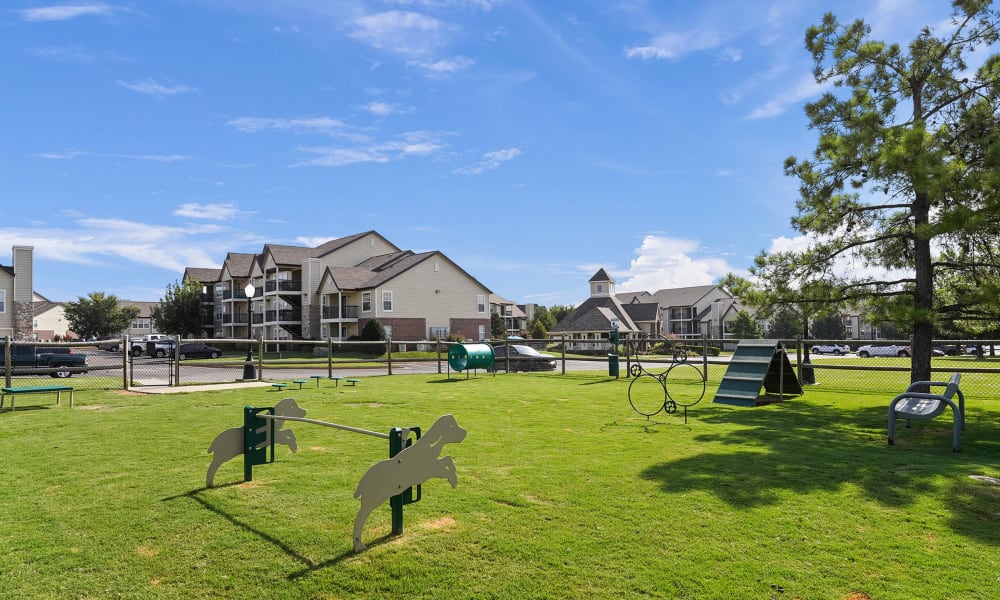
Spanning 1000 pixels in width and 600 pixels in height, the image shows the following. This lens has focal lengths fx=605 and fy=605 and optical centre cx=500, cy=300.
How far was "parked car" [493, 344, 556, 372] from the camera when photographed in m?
25.1

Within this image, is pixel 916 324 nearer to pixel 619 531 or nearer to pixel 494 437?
pixel 494 437

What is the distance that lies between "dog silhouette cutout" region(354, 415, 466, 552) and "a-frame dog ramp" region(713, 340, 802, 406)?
9.55 meters

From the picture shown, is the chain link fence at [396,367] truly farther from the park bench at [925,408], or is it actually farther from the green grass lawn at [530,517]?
the green grass lawn at [530,517]

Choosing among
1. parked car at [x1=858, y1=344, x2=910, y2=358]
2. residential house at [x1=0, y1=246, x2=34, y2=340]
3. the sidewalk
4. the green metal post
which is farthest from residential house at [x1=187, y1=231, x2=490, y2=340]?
the green metal post

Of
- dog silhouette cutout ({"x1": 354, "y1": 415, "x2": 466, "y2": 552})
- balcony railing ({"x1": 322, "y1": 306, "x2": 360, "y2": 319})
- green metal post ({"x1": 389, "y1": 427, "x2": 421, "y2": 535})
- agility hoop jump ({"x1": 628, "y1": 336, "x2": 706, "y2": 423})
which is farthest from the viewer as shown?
balcony railing ({"x1": 322, "y1": 306, "x2": 360, "y2": 319})

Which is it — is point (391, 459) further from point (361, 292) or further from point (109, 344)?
point (361, 292)

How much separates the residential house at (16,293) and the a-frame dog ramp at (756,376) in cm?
4832

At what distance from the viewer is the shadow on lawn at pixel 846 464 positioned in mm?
6082

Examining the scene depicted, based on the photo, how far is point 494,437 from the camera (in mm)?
9398

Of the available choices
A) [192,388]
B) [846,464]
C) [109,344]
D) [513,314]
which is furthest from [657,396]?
[513,314]

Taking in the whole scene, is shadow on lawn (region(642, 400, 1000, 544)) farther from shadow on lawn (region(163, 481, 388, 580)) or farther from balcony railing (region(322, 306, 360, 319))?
balcony railing (region(322, 306, 360, 319))

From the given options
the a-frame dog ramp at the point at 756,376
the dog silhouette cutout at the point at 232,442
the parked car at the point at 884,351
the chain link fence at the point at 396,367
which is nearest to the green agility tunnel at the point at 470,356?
the chain link fence at the point at 396,367

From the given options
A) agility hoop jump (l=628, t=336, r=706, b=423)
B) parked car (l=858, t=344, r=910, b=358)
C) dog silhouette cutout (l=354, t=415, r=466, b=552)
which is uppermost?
dog silhouette cutout (l=354, t=415, r=466, b=552)

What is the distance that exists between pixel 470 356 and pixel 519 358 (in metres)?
4.28
